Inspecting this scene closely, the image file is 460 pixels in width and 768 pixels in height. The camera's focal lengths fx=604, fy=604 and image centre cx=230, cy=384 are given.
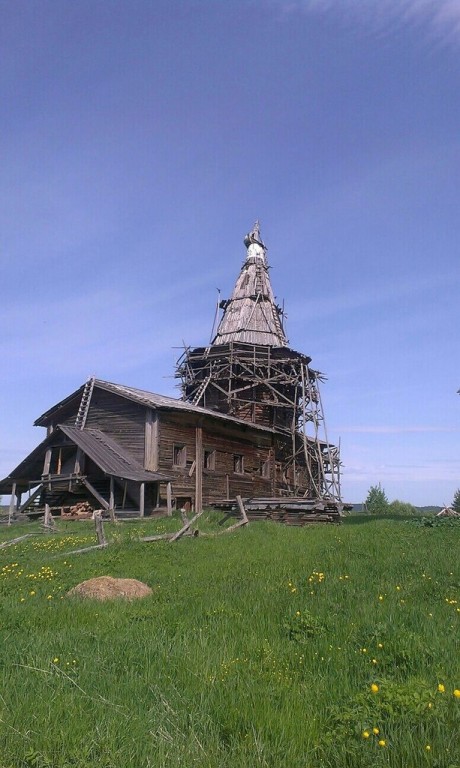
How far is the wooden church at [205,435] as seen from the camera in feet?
102

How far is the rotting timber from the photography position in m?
44.2

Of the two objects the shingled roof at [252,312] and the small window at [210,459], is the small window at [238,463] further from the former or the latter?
the shingled roof at [252,312]

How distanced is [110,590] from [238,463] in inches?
1116

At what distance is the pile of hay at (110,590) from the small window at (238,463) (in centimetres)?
2735

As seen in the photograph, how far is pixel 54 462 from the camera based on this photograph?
3334 centimetres

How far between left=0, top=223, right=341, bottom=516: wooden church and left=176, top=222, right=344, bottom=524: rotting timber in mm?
85

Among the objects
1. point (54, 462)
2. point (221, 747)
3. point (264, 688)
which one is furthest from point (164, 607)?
point (54, 462)

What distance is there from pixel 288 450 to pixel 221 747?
4135 cm

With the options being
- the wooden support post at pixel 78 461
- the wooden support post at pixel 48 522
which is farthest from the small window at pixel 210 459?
the wooden support post at pixel 48 522

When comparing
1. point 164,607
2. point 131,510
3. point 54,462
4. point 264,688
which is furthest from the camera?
point 54,462

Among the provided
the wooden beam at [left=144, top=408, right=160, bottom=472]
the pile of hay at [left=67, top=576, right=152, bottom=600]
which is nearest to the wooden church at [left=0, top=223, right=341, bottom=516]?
the wooden beam at [left=144, top=408, right=160, bottom=472]

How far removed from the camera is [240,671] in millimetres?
6195

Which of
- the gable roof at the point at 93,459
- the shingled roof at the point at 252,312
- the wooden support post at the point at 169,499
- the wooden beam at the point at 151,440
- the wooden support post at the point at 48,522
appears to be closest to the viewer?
the wooden support post at the point at 48,522

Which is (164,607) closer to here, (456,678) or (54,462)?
(456,678)
